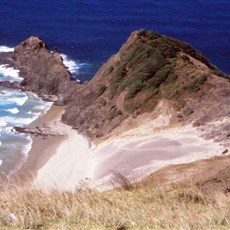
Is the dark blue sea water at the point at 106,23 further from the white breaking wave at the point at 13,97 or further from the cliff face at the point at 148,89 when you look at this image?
the cliff face at the point at 148,89

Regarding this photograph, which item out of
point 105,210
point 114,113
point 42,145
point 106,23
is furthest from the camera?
point 106,23

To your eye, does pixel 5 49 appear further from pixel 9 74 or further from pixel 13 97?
pixel 13 97

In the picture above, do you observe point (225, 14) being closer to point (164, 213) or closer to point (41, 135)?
point (41, 135)

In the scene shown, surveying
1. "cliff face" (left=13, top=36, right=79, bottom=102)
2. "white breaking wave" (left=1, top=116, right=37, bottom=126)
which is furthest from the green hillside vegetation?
"cliff face" (left=13, top=36, right=79, bottom=102)

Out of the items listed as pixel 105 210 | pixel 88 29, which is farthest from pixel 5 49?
pixel 105 210

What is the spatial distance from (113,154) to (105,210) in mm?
29733

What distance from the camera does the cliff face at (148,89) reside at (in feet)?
140

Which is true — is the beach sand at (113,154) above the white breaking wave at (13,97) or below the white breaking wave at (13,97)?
above

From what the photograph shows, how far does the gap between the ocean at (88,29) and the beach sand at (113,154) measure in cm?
275

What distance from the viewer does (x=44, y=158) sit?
41.8m

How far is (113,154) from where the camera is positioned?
1516 inches

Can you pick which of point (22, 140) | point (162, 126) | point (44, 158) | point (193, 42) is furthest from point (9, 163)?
point (193, 42)

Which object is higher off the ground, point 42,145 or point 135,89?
point 135,89

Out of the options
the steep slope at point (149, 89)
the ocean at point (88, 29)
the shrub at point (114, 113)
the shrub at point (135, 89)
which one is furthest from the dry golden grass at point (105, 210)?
the shrub at point (135, 89)
